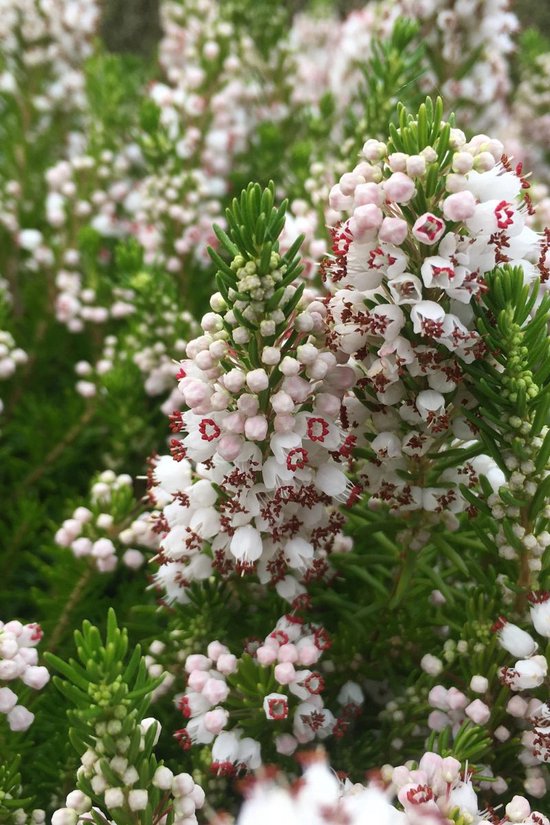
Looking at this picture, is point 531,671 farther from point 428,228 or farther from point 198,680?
point 428,228

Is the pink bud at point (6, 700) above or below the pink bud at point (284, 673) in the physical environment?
below

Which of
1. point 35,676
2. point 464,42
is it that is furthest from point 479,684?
point 464,42

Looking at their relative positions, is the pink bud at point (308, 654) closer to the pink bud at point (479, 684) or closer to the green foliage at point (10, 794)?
the pink bud at point (479, 684)

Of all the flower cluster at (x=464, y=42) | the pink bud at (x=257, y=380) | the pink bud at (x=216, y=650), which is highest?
the flower cluster at (x=464, y=42)

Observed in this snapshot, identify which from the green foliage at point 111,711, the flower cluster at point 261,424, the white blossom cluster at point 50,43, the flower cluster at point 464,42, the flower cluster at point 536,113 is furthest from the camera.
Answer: the flower cluster at point 536,113

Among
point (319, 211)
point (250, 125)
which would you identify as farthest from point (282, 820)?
point (250, 125)

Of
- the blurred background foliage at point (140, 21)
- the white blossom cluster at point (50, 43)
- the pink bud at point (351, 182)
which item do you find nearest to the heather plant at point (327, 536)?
the pink bud at point (351, 182)

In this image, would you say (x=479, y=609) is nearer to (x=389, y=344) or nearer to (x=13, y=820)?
(x=389, y=344)
